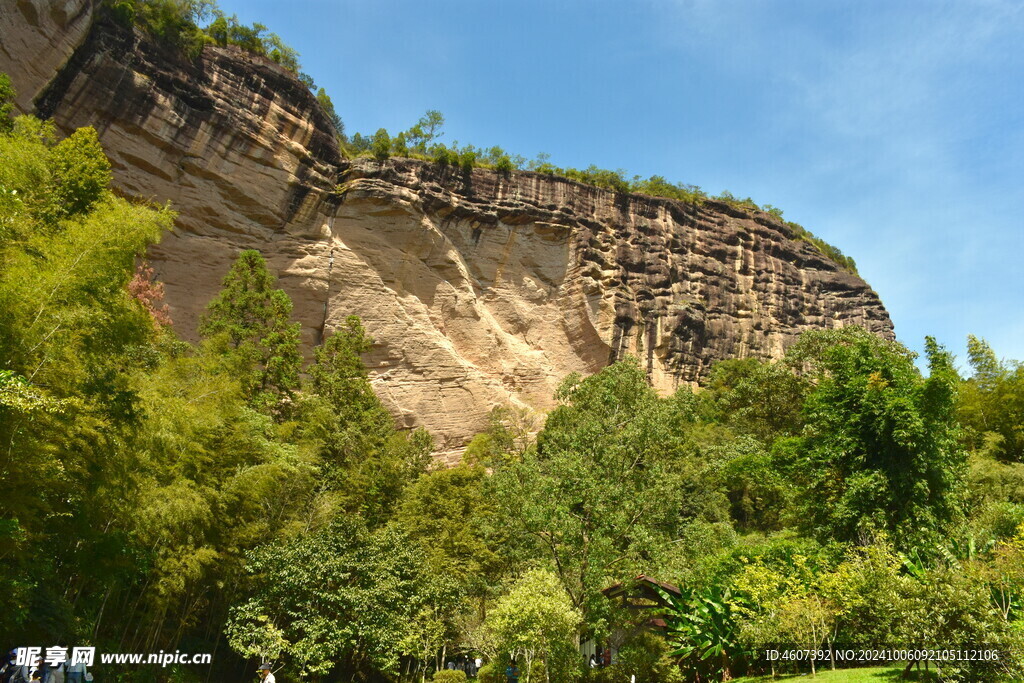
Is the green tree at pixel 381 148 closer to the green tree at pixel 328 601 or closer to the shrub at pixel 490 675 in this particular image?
the green tree at pixel 328 601

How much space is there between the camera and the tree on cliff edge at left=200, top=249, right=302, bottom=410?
2236 centimetres

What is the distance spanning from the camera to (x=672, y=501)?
58.4 feet

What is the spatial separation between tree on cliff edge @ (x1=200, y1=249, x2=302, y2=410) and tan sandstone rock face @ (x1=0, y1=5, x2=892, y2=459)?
16.5 ft

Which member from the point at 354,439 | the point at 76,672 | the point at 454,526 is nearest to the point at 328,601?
the point at 454,526

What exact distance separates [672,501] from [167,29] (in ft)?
91.6

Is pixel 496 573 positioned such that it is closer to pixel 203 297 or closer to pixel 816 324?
pixel 203 297

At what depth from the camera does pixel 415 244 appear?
109 feet

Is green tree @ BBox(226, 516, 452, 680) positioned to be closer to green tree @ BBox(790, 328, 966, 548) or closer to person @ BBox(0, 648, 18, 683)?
person @ BBox(0, 648, 18, 683)

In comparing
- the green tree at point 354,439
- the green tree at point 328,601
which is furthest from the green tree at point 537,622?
the green tree at point 354,439

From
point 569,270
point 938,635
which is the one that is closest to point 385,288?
point 569,270

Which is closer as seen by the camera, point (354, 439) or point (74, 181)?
point (74, 181)

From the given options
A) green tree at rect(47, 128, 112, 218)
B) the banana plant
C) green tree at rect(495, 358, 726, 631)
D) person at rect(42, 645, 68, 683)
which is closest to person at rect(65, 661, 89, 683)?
person at rect(42, 645, 68, 683)

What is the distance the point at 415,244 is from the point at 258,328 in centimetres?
1133

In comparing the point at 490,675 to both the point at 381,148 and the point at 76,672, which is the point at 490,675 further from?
the point at 381,148
